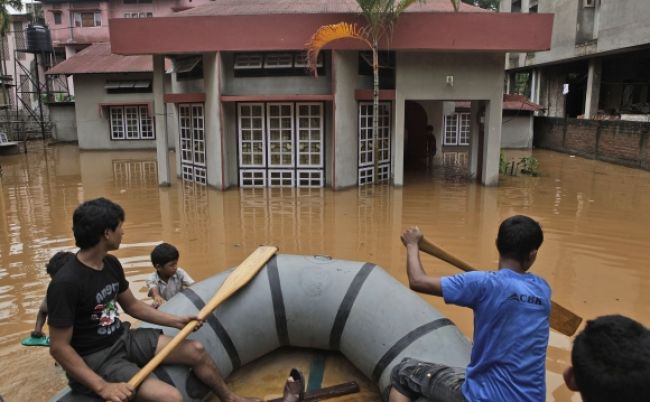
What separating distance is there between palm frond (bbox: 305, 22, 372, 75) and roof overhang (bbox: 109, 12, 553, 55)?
0.65 ft

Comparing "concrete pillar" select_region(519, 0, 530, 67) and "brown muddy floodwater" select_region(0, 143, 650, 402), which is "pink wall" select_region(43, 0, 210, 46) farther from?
"brown muddy floodwater" select_region(0, 143, 650, 402)

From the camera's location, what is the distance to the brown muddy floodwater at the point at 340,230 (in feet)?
17.4

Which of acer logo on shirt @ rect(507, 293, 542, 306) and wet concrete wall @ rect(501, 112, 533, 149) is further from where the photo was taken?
wet concrete wall @ rect(501, 112, 533, 149)

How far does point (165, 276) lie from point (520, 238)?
304 cm

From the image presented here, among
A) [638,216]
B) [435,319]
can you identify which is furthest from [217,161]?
[435,319]

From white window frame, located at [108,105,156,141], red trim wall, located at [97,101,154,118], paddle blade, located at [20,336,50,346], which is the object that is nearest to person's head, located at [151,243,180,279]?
paddle blade, located at [20,336,50,346]

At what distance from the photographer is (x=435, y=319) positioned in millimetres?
3760

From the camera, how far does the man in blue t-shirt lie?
246cm

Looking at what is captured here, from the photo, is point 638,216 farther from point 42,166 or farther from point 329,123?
point 42,166

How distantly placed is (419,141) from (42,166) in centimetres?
1252

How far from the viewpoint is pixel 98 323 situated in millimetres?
2994

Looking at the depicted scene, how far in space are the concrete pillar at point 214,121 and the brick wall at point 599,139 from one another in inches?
486

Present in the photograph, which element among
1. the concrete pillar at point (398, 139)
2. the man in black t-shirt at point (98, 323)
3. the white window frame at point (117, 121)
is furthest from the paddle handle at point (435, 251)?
the white window frame at point (117, 121)

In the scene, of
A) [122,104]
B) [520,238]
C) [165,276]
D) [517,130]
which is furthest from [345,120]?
[122,104]
